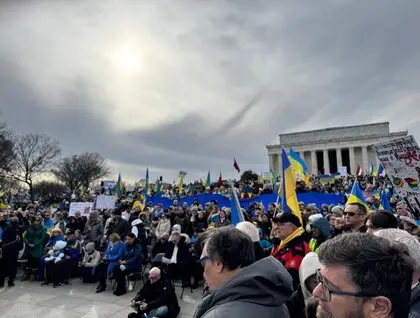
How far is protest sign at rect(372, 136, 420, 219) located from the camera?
442 cm

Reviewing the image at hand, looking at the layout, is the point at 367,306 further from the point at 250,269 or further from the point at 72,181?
the point at 72,181

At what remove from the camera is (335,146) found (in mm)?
60719

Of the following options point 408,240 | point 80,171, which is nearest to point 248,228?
point 408,240

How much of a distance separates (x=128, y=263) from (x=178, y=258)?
4.41 feet

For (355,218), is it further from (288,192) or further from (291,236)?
(288,192)

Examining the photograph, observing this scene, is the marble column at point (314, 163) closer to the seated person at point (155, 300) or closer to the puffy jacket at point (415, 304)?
the seated person at point (155, 300)

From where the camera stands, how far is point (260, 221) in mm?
9414

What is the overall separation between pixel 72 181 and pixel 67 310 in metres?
52.4

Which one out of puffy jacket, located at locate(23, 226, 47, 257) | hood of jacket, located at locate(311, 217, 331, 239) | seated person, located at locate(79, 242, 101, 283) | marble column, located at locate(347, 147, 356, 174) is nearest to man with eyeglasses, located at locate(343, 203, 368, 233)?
hood of jacket, located at locate(311, 217, 331, 239)

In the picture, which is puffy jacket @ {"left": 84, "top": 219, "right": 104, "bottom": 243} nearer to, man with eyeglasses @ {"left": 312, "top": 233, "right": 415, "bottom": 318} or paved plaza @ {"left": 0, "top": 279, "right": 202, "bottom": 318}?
paved plaza @ {"left": 0, "top": 279, "right": 202, "bottom": 318}

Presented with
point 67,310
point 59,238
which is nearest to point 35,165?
point 59,238

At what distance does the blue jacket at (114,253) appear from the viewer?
8.43m

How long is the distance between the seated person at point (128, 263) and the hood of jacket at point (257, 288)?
711cm

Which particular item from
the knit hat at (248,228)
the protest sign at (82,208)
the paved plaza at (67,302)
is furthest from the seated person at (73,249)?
the knit hat at (248,228)
